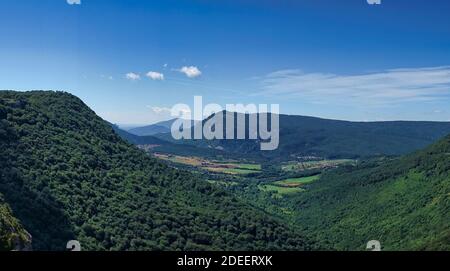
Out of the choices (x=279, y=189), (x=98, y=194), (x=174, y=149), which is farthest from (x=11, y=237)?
(x=174, y=149)

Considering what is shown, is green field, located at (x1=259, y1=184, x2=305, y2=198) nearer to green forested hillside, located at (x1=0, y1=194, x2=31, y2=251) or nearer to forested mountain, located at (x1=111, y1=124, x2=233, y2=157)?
forested mountain, located at (x1=111, y1=124, x2=233, y2=157)

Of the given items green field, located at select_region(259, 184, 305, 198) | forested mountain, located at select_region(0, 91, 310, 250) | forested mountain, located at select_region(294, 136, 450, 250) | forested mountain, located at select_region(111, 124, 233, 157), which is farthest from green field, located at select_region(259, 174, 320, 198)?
forested mountain, located at select_region(111, 124, 233, 157)

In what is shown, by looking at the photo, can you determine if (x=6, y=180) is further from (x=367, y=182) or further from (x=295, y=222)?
(x=367, y=182)

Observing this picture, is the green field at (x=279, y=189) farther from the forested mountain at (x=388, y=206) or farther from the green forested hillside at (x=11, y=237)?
the green forested hillside at (x=11, y=237)

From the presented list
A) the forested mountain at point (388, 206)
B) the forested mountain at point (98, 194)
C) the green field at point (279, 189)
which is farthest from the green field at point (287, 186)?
the forested mountain at point (98, 194)

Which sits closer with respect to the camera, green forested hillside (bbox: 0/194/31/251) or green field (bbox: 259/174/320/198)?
green forested hillside (bbox: 0/194/31/251)
